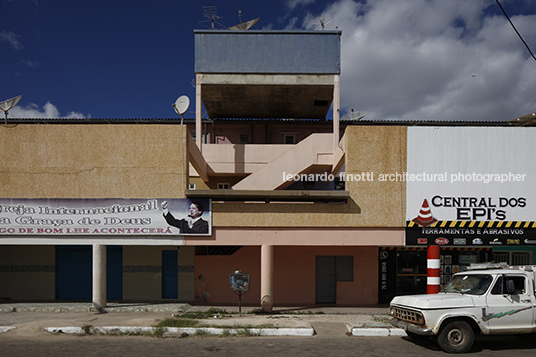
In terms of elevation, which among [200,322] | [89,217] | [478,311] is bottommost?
[200,322]

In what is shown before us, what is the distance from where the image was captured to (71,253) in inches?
662

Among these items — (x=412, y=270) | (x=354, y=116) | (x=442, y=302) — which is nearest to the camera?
(x=442, y=302)

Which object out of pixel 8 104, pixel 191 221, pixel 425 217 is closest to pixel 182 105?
pixel 191 221

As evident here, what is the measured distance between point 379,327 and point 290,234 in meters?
4.36

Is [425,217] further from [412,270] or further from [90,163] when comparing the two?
[90,163]

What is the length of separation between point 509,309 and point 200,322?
8503mm

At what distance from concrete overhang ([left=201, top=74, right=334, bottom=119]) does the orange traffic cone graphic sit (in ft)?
24.3

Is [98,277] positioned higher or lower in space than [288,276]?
higher

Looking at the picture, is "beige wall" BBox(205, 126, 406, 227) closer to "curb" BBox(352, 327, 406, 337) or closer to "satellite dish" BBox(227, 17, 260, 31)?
"curb" BBox(352, 327, 406, 337)

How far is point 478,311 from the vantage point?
9.22 m

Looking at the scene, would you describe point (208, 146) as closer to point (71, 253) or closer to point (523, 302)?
point (71, 253)

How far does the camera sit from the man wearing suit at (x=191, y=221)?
13.8 meters

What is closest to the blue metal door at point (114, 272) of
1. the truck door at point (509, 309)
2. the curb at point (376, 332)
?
the curb at point (376, 332)

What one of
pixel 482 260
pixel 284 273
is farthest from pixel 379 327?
pixel 482 260
